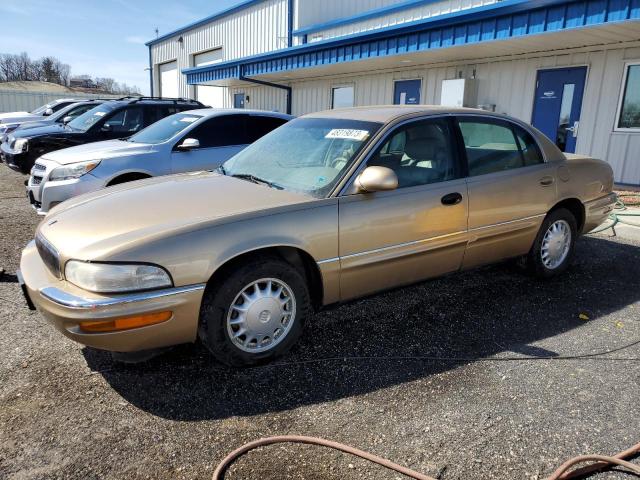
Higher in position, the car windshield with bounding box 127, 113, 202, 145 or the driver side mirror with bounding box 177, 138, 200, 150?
the car windshield with bounding box 127, 113, 202, 145

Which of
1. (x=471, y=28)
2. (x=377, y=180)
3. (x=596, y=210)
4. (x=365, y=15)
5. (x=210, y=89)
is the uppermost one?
(x=365, y=15)

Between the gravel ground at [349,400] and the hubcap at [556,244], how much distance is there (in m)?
0.72

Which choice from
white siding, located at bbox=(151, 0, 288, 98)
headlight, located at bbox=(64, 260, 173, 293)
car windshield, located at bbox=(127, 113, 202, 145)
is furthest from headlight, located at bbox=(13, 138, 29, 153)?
white siding, located at bbox=(151, 0, 288, 98)

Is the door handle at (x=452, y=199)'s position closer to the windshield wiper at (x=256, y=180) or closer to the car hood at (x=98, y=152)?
the windshield wiper at (x=256, y=180)

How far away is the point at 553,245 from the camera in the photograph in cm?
465

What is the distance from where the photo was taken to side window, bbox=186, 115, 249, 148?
671cm

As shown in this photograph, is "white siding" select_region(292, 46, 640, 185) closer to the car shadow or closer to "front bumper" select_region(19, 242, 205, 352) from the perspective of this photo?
the car shadow

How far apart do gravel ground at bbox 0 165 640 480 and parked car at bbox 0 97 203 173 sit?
18.5ft

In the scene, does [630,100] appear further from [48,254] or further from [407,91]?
[48,254]

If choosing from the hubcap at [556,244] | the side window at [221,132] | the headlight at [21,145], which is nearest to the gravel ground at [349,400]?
the hubcap at [556,244]

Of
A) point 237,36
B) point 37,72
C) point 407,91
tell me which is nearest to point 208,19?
point 237,36

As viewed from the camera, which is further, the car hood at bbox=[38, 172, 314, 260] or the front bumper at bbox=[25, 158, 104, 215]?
the front bumper at bbox=[25, 158, 104, 215]

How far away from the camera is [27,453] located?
2312mm

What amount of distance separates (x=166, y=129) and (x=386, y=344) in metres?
4.87
